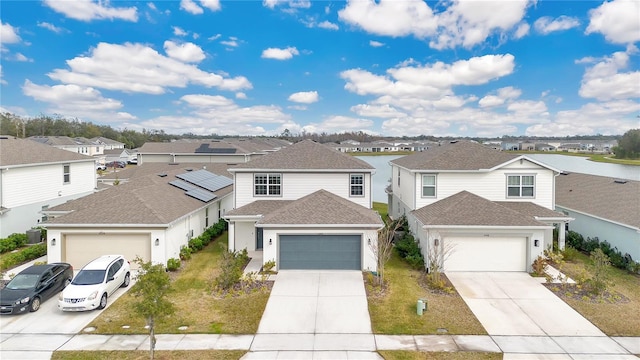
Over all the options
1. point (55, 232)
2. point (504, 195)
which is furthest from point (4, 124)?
point (504, 195)

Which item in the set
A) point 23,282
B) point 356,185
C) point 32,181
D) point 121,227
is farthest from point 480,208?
point 32,181

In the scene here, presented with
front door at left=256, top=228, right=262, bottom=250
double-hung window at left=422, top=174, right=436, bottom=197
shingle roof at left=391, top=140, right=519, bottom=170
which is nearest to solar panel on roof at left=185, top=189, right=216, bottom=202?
front door at left=256, top=228, right=262, bottom=250

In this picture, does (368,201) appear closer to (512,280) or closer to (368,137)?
(512,280)

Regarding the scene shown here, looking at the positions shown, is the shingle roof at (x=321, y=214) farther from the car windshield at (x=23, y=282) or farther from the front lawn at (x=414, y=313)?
the car windshield at (x=23, y=282)

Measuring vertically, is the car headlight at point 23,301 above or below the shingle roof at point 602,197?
below

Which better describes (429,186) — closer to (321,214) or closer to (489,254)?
(489,254)

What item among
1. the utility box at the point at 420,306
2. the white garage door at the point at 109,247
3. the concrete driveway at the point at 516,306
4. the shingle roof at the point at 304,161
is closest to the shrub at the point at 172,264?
the white garage door at the point at 109,247
